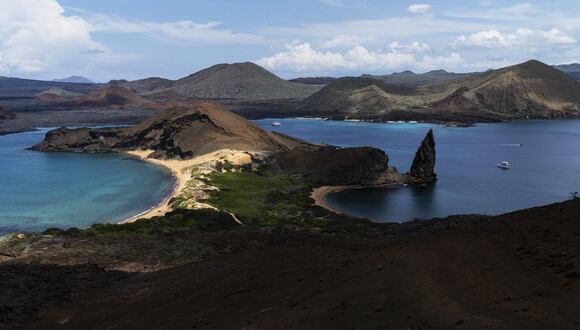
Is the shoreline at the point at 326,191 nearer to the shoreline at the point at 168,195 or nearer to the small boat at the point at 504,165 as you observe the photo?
the shoreline at the point at 168,195

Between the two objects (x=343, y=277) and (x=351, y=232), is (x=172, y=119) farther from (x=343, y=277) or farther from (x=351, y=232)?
(x=343, y=277)

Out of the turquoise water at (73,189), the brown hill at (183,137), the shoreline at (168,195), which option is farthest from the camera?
the brown hill at (183,137)

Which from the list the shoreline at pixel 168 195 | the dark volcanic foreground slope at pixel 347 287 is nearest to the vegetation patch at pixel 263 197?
the shoreline at pixel 168 195

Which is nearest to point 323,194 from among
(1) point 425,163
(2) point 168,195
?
(1) point 425,163

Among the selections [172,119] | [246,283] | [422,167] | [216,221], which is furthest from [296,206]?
[172,119]

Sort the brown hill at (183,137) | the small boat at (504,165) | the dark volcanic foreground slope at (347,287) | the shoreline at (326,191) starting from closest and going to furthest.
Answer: the dark volcanic foreground slope at (347,287) → the shoreline at (326,191) → the small boat at (504,165) → the brown hill at (183,137)

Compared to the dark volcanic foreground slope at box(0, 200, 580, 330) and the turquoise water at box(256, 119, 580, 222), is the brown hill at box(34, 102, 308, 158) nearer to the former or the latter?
the turquoise water at box(256, 119, 580, 222)

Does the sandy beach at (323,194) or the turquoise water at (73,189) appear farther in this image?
the sandy beach at (323,194)
